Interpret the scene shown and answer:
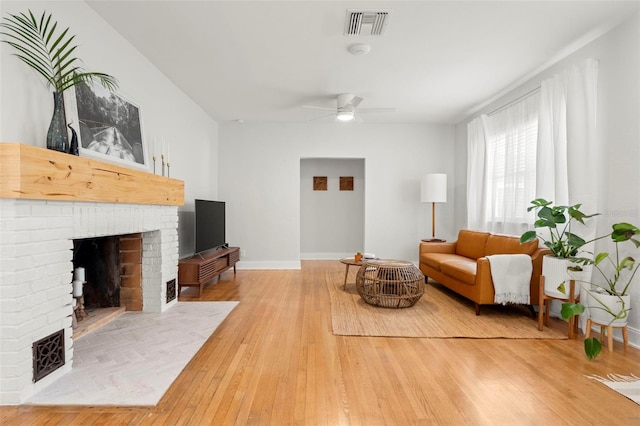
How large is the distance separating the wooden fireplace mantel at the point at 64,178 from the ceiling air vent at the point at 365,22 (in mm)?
2243

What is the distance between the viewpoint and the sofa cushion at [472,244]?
179 inches

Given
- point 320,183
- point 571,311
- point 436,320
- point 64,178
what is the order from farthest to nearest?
point 320,183 → point 436,320 → point 571,311 → point 64,178

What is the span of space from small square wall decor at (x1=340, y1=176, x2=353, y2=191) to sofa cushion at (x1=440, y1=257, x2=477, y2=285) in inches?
142

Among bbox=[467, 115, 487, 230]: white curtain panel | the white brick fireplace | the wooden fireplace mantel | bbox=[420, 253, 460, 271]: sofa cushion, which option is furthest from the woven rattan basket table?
the white brick fireplace

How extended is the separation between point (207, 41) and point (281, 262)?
13.4 ft

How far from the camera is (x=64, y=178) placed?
2.13 m

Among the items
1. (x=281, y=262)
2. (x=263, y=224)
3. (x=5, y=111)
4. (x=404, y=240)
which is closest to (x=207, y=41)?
(x=5, y=111)

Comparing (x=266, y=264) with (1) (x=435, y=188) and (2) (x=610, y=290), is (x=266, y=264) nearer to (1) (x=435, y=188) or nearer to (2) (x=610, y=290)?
(1) (x=435, y=188)

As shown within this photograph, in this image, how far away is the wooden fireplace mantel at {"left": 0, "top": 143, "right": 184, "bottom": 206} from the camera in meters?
1.79

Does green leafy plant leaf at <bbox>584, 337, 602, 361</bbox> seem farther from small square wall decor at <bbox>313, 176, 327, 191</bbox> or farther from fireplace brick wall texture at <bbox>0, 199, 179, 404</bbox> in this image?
small square wall decor at <bbox>313, 176, 327, 191</bbox>

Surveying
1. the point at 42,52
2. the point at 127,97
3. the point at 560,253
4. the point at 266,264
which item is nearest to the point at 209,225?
the point at 266,264

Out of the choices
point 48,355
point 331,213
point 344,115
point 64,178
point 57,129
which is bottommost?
point 48,355

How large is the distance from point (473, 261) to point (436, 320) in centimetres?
146

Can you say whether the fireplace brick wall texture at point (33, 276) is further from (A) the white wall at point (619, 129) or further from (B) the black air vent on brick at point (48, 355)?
(A) the white wall at point (619, 129)
